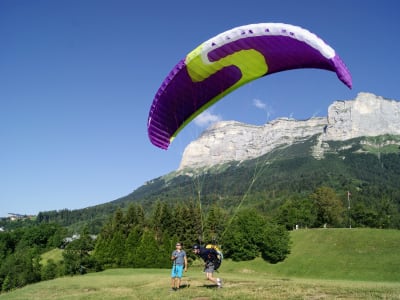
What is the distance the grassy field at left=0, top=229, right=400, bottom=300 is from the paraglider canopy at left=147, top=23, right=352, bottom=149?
6.23m

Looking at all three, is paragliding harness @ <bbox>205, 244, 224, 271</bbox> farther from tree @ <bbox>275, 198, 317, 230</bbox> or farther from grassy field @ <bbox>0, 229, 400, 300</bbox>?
tree @ <bbox>275, 198, 317, 230</bbox>

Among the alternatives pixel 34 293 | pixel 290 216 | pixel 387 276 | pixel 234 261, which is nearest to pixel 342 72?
pixel 34 293

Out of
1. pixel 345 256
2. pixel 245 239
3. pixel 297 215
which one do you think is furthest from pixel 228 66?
pixel 297 215

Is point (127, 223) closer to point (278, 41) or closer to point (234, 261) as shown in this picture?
point (234, 261)

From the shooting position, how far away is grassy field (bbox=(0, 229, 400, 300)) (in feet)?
41.2

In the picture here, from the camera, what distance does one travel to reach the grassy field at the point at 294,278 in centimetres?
1257

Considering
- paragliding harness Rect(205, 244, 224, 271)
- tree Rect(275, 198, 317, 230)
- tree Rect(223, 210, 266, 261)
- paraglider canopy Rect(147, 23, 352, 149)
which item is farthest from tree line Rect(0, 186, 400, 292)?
paragliding harness Rect(205, 244, 224, 271)

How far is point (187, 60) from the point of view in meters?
13.7

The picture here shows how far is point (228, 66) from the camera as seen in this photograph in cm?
1393

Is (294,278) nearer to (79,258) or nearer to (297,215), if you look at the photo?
(79,258)

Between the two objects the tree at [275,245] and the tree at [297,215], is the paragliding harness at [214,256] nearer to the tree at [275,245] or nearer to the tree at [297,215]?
the tree at [275,245]

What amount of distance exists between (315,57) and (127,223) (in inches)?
2091

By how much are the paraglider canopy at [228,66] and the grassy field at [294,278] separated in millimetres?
6225

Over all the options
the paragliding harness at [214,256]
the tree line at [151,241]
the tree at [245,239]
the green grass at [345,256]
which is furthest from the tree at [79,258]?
the paragliding harness at [214,256]
